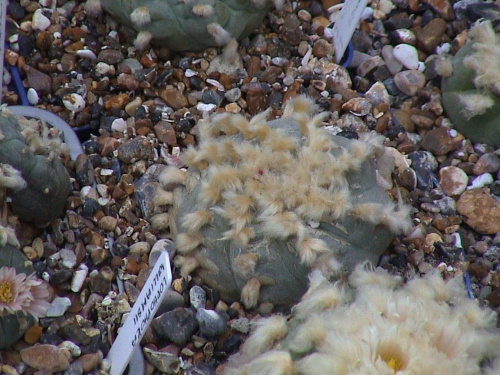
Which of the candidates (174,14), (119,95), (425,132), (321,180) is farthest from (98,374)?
(425,132)

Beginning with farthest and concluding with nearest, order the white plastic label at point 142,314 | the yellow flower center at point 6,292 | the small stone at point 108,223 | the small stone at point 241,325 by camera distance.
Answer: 1. the small stone at point 108,223
2. the small stone at point 241,325
3. the yellow flower center at point 6,292
4. the white plastic label at point 142,314

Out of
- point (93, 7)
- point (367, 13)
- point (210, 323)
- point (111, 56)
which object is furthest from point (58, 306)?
point (367, 13)

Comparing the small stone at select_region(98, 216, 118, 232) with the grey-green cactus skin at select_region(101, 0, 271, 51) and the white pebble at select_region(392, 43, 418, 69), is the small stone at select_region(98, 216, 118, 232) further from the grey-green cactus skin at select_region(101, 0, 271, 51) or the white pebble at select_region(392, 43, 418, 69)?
the white pebble at select_region(392, 43, 418, 69)

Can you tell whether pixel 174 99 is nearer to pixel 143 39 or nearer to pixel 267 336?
pixel 143 39

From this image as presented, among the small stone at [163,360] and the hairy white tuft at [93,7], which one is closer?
the small stone at [163,360]

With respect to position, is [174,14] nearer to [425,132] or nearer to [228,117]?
[228,117]

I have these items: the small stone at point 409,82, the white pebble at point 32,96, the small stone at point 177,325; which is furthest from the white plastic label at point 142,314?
the small stone at point 409,82

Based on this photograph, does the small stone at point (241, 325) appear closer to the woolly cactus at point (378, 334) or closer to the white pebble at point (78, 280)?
the woolly cactus at point (378, 334)
